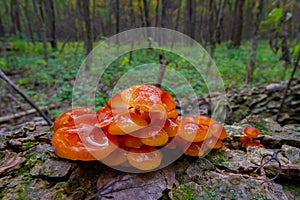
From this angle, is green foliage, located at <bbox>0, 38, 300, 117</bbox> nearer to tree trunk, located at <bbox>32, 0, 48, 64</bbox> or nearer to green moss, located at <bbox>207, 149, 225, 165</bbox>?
tree trunk, located at <bbox>32, 0, 48, 64</bbox>

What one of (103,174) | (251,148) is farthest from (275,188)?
(103,174)

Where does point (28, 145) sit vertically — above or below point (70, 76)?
above

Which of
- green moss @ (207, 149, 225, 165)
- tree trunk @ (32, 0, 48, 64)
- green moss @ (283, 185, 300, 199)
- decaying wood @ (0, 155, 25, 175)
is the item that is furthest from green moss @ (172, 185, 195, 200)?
tree trunk @ (32, 0, 48, 64)

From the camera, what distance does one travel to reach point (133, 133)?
3.74 ft

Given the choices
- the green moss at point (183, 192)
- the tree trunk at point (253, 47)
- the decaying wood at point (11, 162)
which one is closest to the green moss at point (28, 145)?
the decaying wood at point (11, 162)

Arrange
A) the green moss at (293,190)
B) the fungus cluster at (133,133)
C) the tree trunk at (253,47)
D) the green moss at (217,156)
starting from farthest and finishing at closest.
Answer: the tree trunk at (253,47)
the green moss at (217,156)
the green moss at (293,190)
the fungus cluster at (133,133)

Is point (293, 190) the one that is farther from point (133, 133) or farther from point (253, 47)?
point (253, 47)

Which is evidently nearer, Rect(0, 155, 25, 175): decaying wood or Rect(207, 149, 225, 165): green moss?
Rect(0, 155, 25, 175): decaying wood

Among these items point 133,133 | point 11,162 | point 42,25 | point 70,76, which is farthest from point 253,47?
point 42,25

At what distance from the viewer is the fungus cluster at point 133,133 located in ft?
3.63

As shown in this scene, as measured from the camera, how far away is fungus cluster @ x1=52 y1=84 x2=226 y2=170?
111 cm

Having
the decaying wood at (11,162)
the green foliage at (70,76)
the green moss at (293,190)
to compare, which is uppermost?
the green moss at (293,190)

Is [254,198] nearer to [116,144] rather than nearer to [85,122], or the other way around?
[116,144]

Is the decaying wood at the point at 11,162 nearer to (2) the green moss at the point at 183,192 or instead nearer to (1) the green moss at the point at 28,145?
(1) the green moss at the point at 28,145
